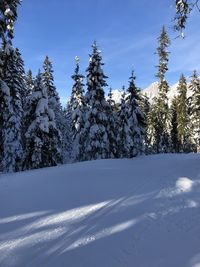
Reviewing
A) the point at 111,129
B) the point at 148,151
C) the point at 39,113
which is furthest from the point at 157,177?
the point at 148,151

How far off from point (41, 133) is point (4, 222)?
18811 mm

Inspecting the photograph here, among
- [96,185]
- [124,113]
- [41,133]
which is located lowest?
[96,185]

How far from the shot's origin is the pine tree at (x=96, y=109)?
35156 millimetres

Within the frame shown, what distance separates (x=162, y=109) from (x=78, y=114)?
53.3ft

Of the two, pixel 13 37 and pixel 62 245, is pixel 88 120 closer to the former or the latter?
pixel 13 37

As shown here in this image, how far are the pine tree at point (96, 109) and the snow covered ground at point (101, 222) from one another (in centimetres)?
2011

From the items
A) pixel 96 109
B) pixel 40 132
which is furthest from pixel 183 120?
pixel 40 132

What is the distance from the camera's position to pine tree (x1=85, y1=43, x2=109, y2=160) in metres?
35.2

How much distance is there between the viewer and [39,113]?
27609 mm

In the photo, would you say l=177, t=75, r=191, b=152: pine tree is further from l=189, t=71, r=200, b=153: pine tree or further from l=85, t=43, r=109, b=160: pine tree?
l=85, t=43, r=109, b=160: pine tree

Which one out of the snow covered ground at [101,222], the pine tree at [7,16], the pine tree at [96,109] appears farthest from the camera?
the pine tree at [96,109]

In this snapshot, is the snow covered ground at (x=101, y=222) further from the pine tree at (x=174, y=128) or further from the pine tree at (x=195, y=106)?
the pine tree at (x=174, y=128)

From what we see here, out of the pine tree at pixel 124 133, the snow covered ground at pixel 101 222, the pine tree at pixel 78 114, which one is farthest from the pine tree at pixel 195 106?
the snow covered ground at pixel 101 222

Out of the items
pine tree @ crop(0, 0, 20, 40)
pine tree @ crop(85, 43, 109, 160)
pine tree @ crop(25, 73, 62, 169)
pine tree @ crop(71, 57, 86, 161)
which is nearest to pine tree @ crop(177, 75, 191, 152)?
pine tree @ crop(71, 57, 86, 161)
